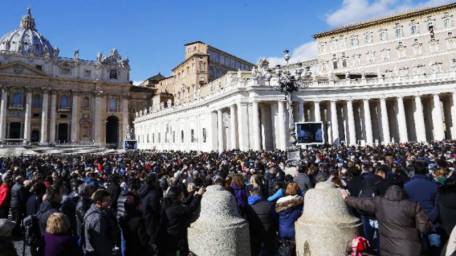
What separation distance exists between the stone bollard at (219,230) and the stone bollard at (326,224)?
904 millimetres

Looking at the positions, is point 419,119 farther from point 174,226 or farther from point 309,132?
point 174,226

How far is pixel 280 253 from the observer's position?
5.72 metres

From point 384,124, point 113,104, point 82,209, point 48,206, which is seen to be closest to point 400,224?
point 82,209

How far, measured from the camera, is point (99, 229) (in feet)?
16.1

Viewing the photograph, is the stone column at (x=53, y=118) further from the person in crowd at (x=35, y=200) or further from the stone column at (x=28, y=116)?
the person in crowd at (x=35, y=200)

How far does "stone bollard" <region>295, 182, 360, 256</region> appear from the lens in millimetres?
4570

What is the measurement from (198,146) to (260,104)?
10695 millimetres

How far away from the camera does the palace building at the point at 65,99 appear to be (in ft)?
198

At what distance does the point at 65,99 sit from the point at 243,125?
155ft

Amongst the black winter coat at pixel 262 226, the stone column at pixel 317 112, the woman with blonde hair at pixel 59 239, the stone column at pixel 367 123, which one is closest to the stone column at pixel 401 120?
the stone column at pixel 367 123

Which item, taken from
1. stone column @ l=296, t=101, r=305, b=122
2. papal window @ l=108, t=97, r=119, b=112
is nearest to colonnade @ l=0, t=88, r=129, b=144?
papal window @ l=108, t=97, r=119, b=112

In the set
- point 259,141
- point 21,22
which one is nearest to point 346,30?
point 259,141

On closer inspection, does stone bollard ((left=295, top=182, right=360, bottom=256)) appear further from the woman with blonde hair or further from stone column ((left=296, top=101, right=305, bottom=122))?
stone column ((left=296, top=101, right=305, bottom=122))

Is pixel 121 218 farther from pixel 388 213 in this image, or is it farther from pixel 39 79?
pixel 39 79
